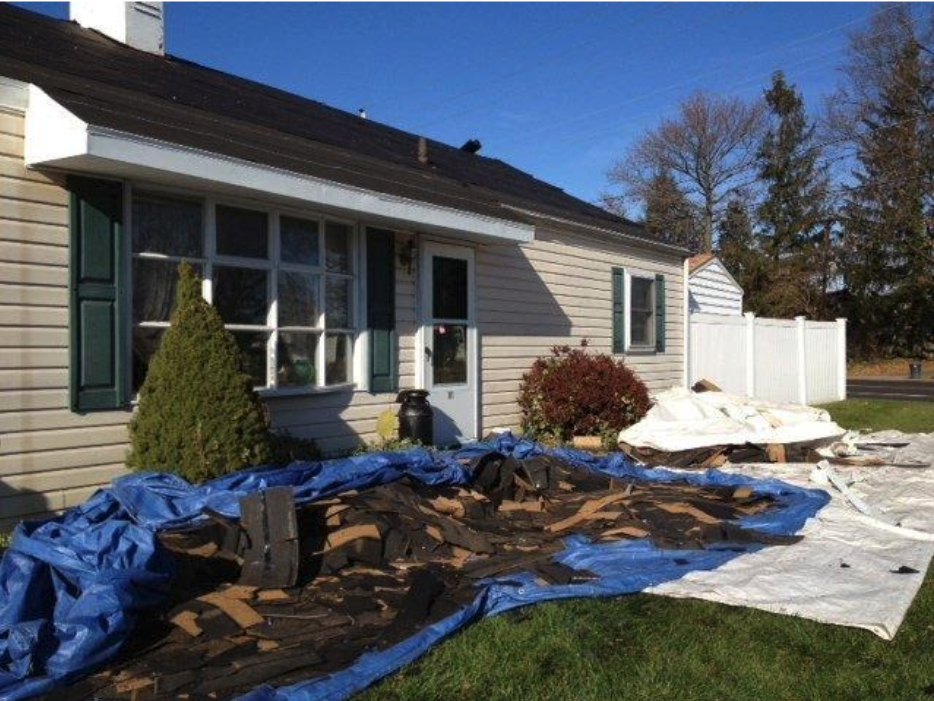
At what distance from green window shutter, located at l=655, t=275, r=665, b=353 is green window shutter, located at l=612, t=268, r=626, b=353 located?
105 centimetres

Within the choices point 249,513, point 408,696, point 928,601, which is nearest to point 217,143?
point 249,513

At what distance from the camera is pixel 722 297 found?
20422 mm

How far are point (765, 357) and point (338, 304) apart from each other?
10.7 meters

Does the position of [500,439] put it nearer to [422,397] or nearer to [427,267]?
[422,397]

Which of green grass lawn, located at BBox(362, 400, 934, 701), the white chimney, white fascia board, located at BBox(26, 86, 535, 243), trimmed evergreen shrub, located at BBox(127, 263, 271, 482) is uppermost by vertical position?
the white chimney

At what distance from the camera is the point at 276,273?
298 inches

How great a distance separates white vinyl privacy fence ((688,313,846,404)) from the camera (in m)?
15.5

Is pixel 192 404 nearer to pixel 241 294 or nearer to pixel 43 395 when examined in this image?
pixel 43 395

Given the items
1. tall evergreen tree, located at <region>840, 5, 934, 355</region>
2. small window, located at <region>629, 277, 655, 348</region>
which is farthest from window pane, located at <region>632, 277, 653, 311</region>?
tall evergreen tree, located at <region>840, 5, 934, 355</region>

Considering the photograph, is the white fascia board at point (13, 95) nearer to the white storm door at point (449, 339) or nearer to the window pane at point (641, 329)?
the white storm door at point (449, 339)

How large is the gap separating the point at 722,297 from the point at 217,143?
16.0 metres

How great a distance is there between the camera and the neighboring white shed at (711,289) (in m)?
A: 18.6

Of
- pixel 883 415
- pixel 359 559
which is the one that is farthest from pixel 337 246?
pixel 883 415

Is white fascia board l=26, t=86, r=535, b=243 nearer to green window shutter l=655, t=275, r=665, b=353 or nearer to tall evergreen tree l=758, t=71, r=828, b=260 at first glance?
green window shutter l=655, t=275, r=665, b=353
